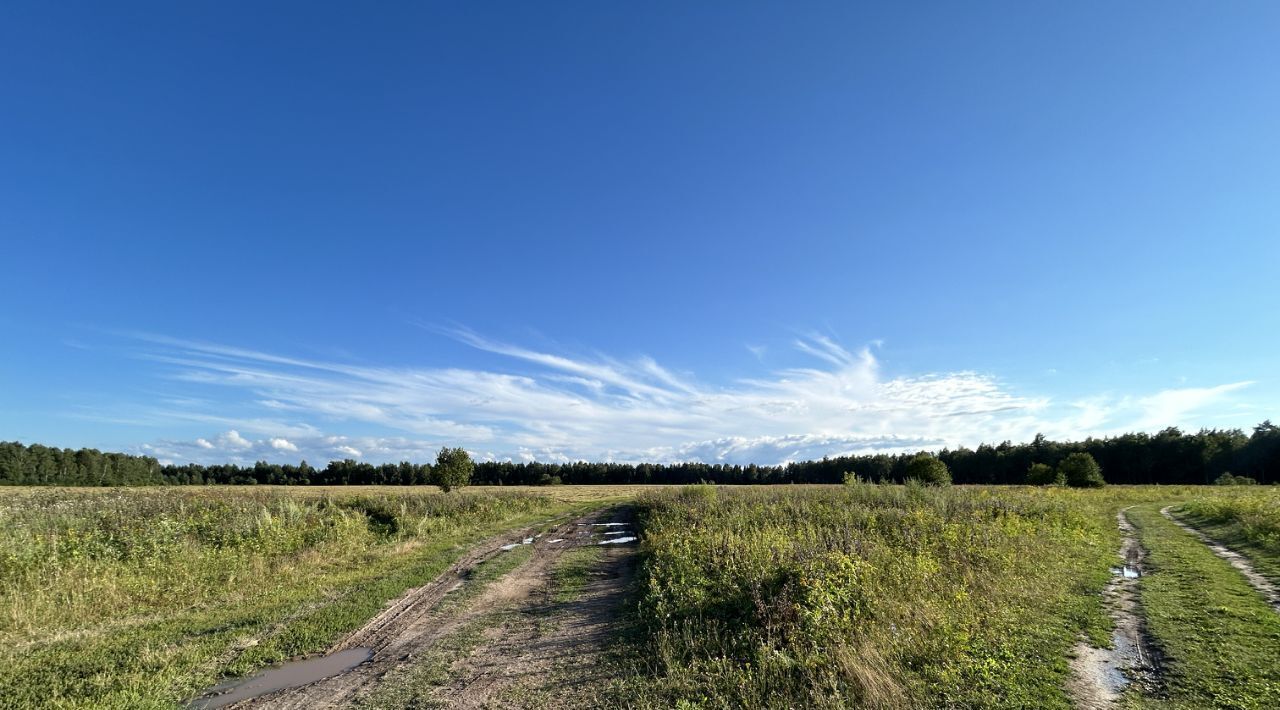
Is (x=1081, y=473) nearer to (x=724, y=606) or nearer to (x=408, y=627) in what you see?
(x=724, y=606)

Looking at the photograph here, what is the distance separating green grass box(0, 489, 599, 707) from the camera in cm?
702

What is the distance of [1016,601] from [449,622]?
35.0 ft

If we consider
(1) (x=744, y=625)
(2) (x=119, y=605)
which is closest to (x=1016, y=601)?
(1) (x=744, y=625)

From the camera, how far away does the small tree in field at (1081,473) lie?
50.1 meters

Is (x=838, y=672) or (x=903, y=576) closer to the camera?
(x=838, y=672)

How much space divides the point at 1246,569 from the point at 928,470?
82.2ft

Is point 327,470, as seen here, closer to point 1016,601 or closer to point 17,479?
point 17,479

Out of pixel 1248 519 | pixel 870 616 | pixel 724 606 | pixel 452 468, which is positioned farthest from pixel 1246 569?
pixel 452 468

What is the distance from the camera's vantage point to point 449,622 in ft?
32.2

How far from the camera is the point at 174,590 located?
11227 millimetres

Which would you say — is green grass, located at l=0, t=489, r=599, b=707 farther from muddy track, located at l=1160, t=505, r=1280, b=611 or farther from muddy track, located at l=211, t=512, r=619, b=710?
muddy track, located at l=1160, t=505, r=1280, b=611

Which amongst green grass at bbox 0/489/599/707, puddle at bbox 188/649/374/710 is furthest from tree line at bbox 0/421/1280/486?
puddle at bbox 188/649/374/710

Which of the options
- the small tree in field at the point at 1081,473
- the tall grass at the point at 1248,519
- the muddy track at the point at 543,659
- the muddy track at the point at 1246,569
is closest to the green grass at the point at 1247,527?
the tall grass at the point at 1248,519

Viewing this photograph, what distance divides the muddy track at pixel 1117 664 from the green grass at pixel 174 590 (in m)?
10.8
